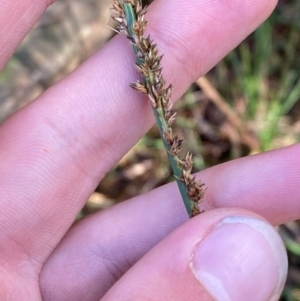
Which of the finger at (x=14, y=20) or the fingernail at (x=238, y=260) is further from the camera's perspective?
the finger at (x=14, y=20)

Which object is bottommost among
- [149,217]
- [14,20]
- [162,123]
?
[149,217]

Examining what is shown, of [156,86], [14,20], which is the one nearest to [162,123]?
[156,86]

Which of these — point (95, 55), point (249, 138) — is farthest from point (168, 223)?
point (249, 138)

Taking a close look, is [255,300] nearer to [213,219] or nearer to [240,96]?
[213,219]

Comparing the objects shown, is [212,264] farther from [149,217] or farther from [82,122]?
[82,122]

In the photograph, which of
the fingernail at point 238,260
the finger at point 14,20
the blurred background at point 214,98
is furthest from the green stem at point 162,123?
the blurred background at point 214,98

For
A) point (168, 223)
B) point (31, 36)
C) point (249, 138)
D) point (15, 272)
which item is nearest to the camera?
point (15, 272)

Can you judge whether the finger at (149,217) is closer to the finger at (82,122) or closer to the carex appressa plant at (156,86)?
the finger at (82,122)
